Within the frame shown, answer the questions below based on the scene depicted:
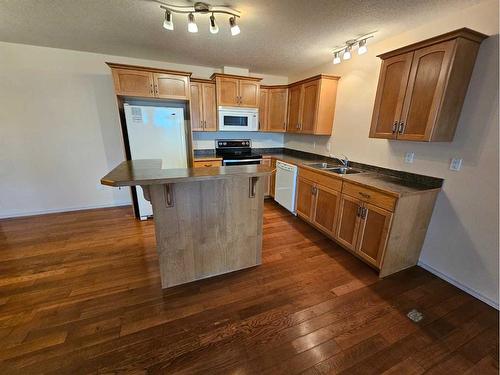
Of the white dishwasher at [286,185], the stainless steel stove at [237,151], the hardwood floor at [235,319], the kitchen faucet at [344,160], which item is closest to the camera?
the hardwood floor at [235,319]

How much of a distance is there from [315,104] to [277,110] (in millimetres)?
997

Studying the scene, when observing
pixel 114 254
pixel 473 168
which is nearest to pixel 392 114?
pixel 473 168

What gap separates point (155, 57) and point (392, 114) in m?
3.57

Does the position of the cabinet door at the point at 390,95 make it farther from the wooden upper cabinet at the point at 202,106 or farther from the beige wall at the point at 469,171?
the wooden upper cabinet at the point at 202,106

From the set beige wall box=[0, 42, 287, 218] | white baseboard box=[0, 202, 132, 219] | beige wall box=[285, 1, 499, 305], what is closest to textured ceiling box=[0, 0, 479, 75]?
beige wall box=[285, 1, 499, 305]

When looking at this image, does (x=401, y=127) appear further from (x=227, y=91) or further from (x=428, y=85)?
(x=227, y=91)

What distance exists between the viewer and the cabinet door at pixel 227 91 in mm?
3670

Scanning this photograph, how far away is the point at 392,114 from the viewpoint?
7.22 ft

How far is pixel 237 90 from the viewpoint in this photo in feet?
12.4

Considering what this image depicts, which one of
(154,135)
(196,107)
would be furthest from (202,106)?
(154,135)

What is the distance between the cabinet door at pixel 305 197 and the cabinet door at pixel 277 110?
4.72 feet

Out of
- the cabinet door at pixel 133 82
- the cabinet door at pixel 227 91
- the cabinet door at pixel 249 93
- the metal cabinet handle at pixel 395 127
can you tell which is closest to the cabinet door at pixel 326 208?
the metal cabinet handle at pixel 395 127

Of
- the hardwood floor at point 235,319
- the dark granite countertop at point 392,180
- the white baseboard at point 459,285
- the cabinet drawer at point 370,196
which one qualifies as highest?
the dark granite countertop at point 392,180

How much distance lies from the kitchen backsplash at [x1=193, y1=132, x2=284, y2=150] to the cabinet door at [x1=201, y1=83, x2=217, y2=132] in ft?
1.17
